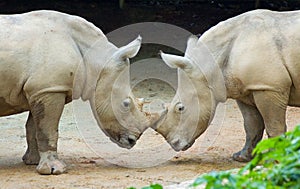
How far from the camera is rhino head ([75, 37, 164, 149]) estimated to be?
318 inches

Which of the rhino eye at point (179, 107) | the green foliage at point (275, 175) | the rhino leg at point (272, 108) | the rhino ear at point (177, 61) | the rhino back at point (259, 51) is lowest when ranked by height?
the rhino eye at point (179, 107)

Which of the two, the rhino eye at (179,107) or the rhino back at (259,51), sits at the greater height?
the rhino back at (259,51)

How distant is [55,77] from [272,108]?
7.00ft

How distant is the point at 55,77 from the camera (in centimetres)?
772

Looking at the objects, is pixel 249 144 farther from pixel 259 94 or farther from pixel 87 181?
pixel 87 181

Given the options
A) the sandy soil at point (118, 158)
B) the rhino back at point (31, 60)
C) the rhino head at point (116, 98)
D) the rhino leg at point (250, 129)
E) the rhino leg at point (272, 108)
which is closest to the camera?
the sandy soil at point (118, 158)

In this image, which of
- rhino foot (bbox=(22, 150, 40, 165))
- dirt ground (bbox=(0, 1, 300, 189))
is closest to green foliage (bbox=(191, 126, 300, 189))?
dirt ground (bbox=(0, 1, 300, 189))

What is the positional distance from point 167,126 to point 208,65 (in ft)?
2.49

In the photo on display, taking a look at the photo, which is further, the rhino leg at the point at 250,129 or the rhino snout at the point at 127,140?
the rhino leg at the point at 250,129

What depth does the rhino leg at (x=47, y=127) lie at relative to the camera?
7770 millimetres

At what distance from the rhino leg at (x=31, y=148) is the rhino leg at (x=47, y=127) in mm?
423

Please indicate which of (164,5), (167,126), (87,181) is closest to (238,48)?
(167,126)

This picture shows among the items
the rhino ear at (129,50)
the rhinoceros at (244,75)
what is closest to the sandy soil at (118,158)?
the rhinoceros at (244,75)

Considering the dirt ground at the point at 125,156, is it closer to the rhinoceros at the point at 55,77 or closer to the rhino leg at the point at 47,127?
the rhino leg at the point at 47,127
